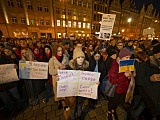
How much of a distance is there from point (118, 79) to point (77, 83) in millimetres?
1142

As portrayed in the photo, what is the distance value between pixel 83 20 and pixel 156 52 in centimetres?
3135

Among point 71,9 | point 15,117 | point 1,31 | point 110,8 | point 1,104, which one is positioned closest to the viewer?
point 15,117

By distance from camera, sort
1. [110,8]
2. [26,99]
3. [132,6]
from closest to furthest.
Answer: [26,99]
[110,8]
[132,6]

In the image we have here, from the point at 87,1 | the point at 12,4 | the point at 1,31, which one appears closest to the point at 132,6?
the point at 87,1

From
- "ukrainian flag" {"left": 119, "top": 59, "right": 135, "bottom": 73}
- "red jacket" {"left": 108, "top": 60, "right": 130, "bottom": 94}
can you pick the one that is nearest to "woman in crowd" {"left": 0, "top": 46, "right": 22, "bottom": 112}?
"red jacket" {"left": 108, "top": 60, "right": 130, "bottom": 94}

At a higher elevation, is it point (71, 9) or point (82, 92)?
point (71, 9)

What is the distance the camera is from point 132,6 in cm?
4438

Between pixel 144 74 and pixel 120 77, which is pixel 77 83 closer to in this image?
pixel 120 77

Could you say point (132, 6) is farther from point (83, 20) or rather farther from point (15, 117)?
point (15, 117)

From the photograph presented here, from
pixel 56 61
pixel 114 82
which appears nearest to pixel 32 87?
pixel 56 61

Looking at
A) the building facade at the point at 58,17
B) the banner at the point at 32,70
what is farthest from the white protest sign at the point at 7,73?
the building facade at the point at 58,17

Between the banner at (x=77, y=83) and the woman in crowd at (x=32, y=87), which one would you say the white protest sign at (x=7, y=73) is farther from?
the banner at (x=77, y=83)

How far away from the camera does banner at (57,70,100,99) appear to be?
2.36 metres

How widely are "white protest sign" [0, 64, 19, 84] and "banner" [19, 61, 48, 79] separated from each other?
0.82 ft
